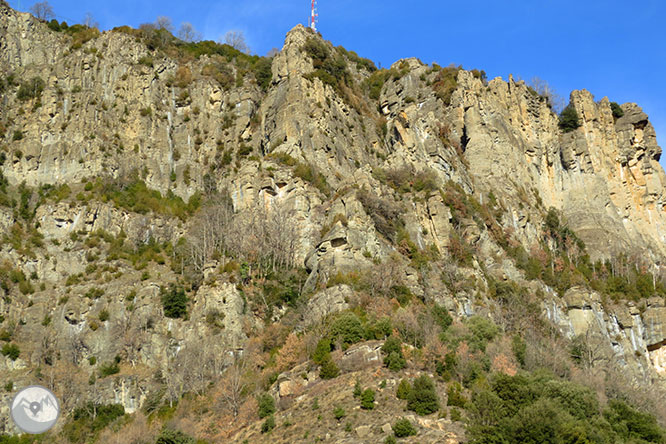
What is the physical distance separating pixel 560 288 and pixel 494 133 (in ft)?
68.8

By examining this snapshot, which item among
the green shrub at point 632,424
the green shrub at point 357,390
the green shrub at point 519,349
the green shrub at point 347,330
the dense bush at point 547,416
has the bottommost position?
the green shrub at point 632,424

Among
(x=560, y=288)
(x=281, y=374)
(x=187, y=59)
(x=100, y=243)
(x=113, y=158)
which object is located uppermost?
(x=187, y=59)

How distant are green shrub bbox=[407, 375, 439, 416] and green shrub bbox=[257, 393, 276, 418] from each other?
301 inches

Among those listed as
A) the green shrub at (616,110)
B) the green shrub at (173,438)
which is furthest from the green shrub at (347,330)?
the green shrub at (616,110)

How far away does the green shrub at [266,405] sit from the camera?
38750 mm

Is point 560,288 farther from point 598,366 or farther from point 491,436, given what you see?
point 491,436

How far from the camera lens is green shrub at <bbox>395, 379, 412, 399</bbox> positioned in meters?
36.4

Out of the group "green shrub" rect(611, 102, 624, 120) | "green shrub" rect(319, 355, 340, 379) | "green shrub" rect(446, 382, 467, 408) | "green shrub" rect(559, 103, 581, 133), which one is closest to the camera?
"green shrub" rect(446, 382, 467, 408)

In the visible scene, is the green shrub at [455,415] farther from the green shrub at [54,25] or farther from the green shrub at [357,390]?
the green shrub at [54,25]

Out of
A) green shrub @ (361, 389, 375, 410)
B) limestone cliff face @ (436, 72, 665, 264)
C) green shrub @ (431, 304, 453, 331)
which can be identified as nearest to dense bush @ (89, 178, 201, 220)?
green shrub @ (431, 304, 453, 331)

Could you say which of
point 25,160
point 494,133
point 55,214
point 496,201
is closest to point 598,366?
point 496,201

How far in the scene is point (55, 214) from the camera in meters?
60.1

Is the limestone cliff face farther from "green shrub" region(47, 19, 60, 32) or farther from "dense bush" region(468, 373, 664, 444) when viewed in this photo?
"green shrub" region(47, 19, 60, 32)

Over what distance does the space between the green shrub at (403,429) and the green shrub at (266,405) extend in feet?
26.6
